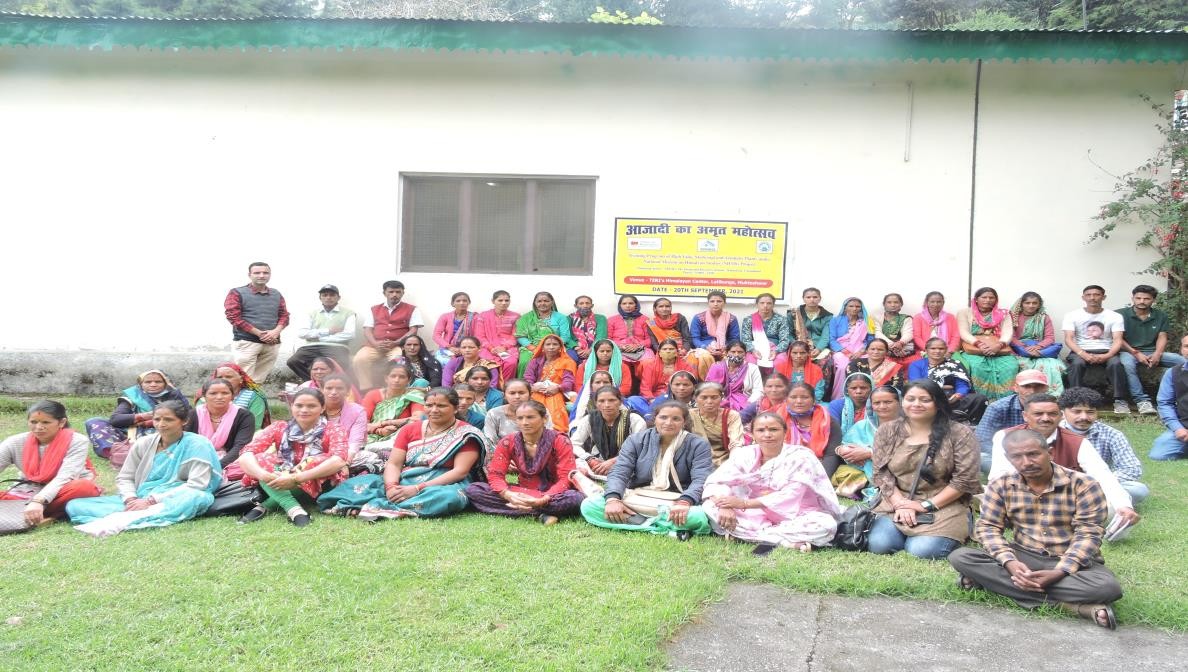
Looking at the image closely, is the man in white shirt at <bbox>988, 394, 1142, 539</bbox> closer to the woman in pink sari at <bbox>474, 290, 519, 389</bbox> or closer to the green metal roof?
the green metal roof

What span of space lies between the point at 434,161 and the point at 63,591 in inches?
242

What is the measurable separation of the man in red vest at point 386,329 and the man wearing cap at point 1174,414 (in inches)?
268

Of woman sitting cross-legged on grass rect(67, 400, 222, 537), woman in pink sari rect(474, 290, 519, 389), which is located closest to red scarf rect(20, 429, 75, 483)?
woman sitting cross-legged on grass rect(67, 400, 222, 537)

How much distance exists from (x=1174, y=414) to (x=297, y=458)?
273 inches

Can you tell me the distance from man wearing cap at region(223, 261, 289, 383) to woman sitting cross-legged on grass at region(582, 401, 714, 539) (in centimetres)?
487

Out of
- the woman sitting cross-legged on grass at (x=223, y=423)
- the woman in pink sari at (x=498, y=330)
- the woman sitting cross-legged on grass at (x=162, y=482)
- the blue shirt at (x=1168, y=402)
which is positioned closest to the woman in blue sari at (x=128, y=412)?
the woman sitting cross-legged on grass at (x=223, y=423)

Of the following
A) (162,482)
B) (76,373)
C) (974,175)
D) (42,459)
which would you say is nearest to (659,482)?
(162,482)

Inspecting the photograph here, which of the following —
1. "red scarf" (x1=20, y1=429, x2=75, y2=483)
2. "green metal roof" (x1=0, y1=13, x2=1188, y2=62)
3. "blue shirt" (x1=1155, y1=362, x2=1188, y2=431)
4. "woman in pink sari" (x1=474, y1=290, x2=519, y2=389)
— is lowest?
"red scarf" (x1=20, y1=429, x2=75, y2=483)

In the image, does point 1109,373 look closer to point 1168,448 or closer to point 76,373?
point 1168,448

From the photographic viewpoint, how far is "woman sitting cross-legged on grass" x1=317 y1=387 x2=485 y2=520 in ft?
18.5

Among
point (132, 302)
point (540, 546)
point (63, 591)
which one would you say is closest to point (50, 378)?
point (132, 302)

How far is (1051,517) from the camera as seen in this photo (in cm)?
414

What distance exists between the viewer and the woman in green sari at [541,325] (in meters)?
9.02

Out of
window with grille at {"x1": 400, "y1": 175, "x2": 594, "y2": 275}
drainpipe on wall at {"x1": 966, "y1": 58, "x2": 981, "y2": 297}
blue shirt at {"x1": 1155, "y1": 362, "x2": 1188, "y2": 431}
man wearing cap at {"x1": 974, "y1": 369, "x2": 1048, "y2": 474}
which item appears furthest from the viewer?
window with grille at {"x1": 400, "y1": 175, "x2": 594, "y2": 275}
